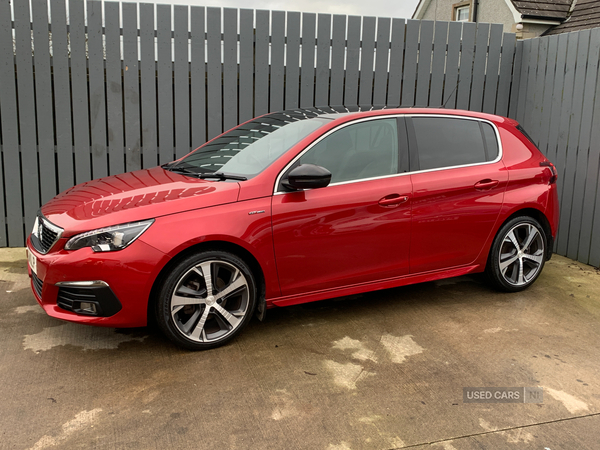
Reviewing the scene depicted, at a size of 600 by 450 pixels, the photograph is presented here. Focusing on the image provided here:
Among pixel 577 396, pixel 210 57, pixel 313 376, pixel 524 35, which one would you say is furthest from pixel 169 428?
pixel 524 35

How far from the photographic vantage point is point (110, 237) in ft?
11.2

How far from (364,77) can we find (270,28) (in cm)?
132

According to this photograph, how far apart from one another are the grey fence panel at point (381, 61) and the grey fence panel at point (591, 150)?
2.30 metres

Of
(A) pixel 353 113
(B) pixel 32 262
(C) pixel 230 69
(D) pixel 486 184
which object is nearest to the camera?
(B) pixel 32 262

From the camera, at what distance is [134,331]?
4121 mm

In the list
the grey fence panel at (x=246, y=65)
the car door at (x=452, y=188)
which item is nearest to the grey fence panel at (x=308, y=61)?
the grey fence panel at (x=246, y=65)

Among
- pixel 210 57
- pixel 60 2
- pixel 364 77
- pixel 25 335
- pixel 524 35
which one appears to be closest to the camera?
pixel 25 335

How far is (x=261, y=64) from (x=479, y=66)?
292 cm

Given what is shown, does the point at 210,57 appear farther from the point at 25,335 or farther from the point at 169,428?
the point at 169,428

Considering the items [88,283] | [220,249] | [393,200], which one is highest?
[393,200]

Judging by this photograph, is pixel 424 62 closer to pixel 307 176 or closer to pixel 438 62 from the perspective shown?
pixel 438 62

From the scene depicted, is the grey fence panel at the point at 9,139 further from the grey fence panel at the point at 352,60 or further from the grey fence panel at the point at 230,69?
the grey fence panel at the point at 352,60

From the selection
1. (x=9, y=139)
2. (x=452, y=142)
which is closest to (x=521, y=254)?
(x=452, y=142)

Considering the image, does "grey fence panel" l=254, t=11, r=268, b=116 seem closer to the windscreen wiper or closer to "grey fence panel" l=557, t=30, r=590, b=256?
the windscreen wiper
